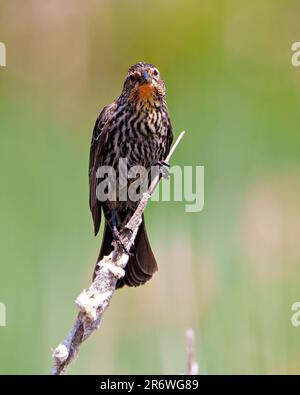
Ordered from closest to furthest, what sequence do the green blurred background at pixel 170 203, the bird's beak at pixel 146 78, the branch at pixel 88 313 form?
the branch at pixel 88 313
the green blurred background at pixel 170 203
the bird's beak at pixel 146 78

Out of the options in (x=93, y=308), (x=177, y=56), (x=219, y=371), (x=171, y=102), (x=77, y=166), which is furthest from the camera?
(x=177, y=56)

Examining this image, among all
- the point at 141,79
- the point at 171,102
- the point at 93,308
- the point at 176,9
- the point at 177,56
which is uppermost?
the point at 176,9

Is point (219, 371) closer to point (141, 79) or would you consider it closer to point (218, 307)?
point (218, 307)

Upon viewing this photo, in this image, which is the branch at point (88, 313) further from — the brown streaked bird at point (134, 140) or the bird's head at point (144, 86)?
the bird's head at point (144, 86)

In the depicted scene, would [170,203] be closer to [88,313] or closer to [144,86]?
[144,86]

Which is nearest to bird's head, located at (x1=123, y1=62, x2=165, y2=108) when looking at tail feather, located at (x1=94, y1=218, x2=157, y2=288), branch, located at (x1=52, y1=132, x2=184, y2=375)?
tail feather, located at (x1=94, y1=218, x2=157, y2=288)

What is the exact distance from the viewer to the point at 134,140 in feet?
11.5

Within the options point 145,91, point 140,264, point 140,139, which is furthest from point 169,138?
point 140,264

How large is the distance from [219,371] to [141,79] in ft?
3.67

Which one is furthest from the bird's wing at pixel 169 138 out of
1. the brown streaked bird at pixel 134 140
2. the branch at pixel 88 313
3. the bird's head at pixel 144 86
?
the branch at pixel 88 313

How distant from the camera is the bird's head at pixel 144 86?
132 inches

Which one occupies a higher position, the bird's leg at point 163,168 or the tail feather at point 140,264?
the bird's leg at point 163,168

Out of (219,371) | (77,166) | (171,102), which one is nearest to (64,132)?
(77,166)

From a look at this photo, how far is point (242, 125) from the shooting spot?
386 cm
